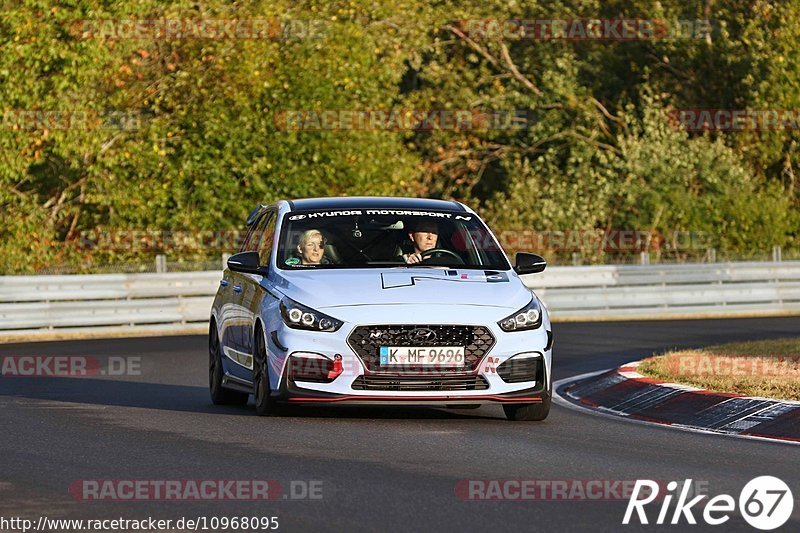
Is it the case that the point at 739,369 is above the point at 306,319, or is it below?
below

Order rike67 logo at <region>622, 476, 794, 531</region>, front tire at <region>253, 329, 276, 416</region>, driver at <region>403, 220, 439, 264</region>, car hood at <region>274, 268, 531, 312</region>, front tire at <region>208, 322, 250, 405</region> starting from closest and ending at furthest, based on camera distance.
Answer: rike67 logo at <region>622, 476, 794, 531</region> → car hood at <region>274, 268, 531, 312</region> → front tire at <region>253, 329, 276, 416</region> → driver at <region>403, 220, 439, 264</region> → front tire at <region>208, 322, 250, 405</region>

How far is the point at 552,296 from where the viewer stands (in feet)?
104

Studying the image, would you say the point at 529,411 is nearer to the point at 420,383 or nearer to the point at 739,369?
the point at 420,383

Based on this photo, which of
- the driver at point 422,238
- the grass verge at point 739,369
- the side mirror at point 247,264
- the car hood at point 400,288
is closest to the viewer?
the car hood at point 400,288

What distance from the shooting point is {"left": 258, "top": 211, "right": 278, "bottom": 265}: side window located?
13.8 m

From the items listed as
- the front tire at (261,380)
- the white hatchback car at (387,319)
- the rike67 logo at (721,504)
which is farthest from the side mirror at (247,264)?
the rike67 logo at (721,504)

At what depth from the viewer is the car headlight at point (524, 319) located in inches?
488

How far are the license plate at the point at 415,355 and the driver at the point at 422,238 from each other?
1358 mm

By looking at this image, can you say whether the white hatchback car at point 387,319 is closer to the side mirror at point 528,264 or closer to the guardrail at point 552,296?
the side mirror at point 528,264

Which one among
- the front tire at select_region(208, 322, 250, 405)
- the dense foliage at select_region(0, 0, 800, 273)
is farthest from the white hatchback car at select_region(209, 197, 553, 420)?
the dense foliage at select_region(0, 0, 800, 273)

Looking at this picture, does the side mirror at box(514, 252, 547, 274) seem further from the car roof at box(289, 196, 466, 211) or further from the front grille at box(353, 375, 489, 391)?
the front grille at box(353, 375, 489, 391)

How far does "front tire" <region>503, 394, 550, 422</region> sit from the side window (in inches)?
89.2

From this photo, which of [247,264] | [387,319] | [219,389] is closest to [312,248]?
[247,264]

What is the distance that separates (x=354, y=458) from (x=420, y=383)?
1903 millimetres
